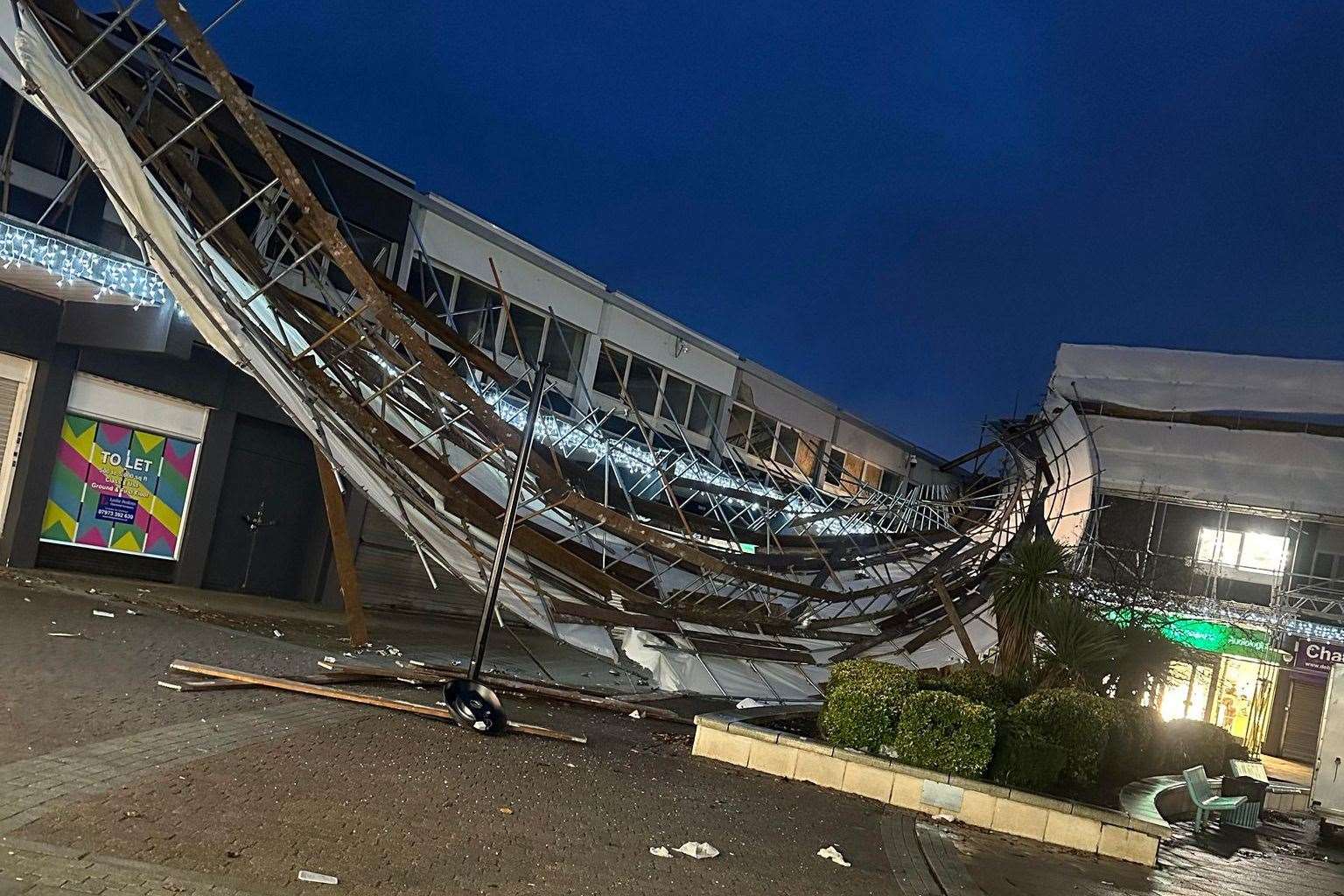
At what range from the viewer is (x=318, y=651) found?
38.6 ft

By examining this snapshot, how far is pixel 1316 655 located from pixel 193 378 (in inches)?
814

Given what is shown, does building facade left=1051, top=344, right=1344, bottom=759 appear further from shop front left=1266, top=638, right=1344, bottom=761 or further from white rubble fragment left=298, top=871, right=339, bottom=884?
white rubble fragment left=298, top=871, right=339, bottom=884

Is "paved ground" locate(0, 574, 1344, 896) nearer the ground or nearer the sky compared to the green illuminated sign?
nearer the ground

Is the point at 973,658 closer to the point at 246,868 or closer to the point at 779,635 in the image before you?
the point at 779,635

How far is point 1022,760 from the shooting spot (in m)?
9.76

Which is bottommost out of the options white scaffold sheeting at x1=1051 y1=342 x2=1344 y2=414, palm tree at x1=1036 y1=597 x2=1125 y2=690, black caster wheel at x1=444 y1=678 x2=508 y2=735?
black caster wheel at x1=444 y1=678 x2=508 y2=735

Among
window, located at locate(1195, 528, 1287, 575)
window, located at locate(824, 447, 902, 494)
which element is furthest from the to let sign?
window, located at locate(824, 447, 902, 494)

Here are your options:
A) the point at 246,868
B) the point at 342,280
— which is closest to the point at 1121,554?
the point at 342,280

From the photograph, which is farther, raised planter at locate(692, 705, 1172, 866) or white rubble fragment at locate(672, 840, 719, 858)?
raised planter at locate(692, 705, 1172, 866)

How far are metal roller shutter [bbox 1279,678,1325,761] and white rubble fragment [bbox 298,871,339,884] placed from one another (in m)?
28.1

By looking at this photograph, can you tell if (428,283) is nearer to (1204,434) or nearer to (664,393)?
(664,393)

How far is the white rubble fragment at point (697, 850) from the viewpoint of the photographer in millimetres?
6480

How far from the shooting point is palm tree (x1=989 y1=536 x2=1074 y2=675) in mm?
14094

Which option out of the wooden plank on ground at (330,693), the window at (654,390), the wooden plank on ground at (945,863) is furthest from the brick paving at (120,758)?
the window at (654,390)
